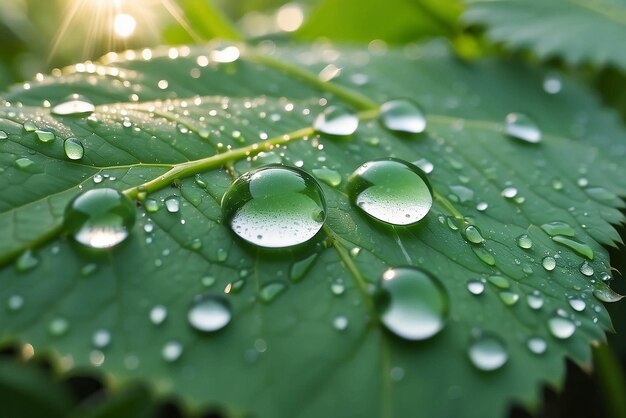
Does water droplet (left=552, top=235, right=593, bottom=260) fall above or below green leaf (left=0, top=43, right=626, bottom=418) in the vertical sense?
below

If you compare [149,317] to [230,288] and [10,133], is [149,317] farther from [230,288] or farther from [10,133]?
[10,133]

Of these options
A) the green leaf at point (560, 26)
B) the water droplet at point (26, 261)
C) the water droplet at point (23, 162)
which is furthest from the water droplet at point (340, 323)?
the green leaf at point (560, 26)

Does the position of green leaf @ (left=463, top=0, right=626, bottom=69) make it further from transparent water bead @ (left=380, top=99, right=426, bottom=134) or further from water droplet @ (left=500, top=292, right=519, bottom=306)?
water droplet @ (left=500, top=292, right=519, bottom=306)

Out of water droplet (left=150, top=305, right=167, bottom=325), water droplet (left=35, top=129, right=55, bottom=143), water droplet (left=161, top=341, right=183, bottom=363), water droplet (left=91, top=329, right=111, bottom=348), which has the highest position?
water droplet (left=35, top=129, right=55, bottom=143)

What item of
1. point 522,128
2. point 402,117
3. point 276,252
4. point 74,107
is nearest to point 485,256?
point 276,252

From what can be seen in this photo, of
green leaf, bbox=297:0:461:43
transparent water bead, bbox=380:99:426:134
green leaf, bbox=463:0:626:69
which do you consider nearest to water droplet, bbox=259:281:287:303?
transparent water bead, bbox=380:99:426:134

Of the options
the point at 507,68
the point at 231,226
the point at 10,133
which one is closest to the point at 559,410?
the point at 507,68

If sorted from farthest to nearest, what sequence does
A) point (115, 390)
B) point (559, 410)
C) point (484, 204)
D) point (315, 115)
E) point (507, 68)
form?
point (507, 68) → point (559, 410) → point (315, 115) → point (484, 204) → point (115, 390)
